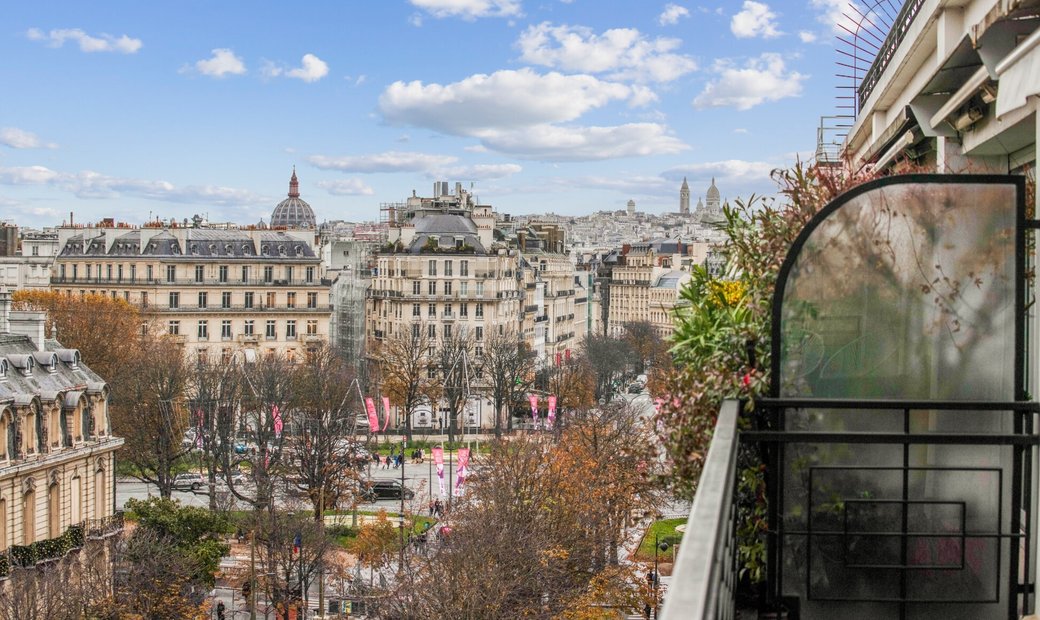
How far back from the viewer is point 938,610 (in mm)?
7137

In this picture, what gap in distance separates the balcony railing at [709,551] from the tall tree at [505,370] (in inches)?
2140

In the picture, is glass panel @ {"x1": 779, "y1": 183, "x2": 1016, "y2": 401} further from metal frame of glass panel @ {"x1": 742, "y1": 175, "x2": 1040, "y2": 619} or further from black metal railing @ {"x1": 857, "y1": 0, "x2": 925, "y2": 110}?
black metal railing @ {"x1": 857, "y1": 0, "x2": 925, "y2": 110}

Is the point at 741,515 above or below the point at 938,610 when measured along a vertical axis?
above

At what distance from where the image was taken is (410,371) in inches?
2598

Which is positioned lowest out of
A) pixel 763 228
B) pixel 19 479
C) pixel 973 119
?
pixel 19 479

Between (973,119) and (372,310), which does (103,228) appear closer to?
(372,310)

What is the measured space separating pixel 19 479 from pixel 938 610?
2360 cm

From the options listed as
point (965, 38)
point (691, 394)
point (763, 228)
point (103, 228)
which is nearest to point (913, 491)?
point (691, 394)

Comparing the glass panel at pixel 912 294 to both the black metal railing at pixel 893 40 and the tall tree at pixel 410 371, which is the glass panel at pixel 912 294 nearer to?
the black metal railing at pixel 893 40

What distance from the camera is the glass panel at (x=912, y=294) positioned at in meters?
6.80

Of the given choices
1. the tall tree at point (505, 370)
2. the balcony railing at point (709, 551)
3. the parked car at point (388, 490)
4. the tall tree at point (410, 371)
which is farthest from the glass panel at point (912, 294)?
the tall tree at point (410, 371)

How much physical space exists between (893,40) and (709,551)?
43.9 feet

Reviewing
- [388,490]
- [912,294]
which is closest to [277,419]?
[388,490]

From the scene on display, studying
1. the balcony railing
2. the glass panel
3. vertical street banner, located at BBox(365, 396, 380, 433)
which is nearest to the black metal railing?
the glass panel
